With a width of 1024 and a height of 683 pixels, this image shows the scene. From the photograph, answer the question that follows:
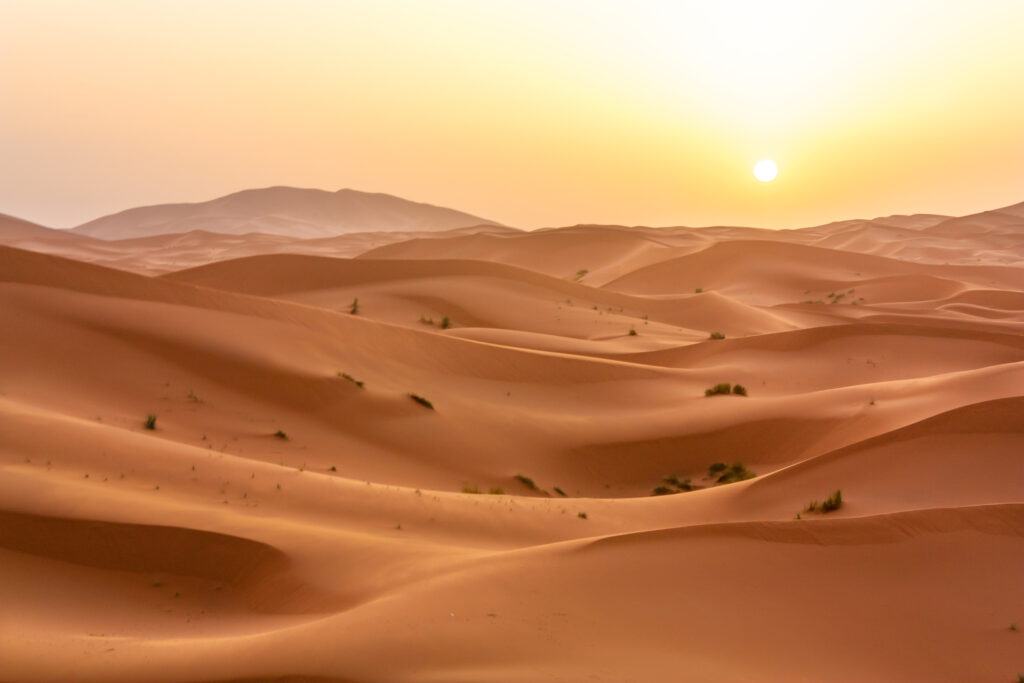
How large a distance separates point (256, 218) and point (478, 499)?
531 feet

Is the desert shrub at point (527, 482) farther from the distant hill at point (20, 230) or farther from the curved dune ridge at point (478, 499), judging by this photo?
the distant hill at point (20, 230)

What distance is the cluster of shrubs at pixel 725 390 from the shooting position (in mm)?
16688

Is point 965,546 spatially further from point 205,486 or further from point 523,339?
point 523,339

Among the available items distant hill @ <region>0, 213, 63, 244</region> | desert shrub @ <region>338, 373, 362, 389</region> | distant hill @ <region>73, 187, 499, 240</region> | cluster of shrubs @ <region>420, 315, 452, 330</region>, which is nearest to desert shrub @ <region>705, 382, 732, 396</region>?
desert shrub @ <region>338, 373, 362, 389</region>

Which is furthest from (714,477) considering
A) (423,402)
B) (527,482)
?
(423,402)

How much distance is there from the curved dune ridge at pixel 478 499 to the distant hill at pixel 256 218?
13378 cm

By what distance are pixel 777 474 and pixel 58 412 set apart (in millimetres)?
8117

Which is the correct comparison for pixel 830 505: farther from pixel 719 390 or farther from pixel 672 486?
pixel 719 390

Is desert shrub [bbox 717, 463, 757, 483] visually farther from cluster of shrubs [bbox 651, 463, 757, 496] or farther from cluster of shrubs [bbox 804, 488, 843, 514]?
cluster of shrubs [bbox 804, 488, 843, 514]

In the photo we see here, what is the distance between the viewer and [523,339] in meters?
21.6

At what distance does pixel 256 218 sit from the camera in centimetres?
16188

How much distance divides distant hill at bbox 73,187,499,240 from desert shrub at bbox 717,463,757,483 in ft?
453

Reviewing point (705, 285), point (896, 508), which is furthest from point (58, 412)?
point (705, 285)

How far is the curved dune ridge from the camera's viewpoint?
5.14 meters
